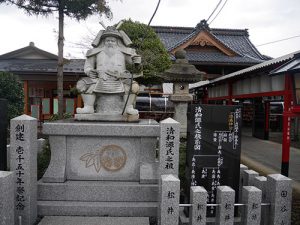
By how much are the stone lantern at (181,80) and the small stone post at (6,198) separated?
853 centimetres

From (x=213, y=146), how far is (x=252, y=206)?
111 centimetres

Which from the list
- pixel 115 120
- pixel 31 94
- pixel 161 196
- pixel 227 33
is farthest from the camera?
pixel 227 33

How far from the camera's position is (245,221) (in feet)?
14.3

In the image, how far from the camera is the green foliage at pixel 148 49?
13971 mm

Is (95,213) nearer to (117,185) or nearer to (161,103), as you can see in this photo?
(117,185)

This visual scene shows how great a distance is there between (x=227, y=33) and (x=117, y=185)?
23138 mm

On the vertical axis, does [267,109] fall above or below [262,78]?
below

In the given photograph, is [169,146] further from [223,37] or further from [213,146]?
[223,37]

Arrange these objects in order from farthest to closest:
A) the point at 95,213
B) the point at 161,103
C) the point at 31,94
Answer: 1. the point at 161,103
2. the point at 31,94
3. the point at 95,213

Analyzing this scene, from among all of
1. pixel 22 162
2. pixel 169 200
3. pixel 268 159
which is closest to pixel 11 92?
pixel 22 162

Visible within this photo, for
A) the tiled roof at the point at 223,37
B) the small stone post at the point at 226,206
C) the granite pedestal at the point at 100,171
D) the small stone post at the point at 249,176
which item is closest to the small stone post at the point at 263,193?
the small stone post at the point at 249,176

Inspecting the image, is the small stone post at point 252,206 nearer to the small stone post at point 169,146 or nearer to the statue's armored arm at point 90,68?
the small stone post at point 169,146

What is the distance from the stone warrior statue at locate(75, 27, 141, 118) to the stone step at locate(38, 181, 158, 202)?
151 cm

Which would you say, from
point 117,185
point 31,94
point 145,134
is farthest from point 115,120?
point 31,94
